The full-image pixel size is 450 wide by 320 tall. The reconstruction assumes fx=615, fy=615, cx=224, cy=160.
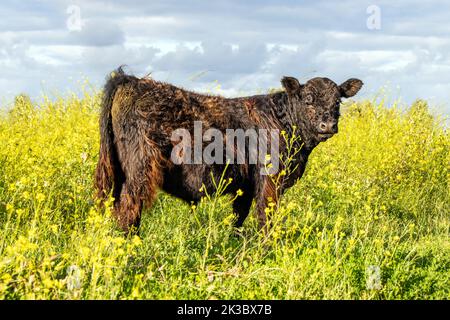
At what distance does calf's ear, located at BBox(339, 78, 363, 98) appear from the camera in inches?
280

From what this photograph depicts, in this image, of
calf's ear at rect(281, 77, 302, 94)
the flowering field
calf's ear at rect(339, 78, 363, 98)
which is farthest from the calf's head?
→ the flowering field

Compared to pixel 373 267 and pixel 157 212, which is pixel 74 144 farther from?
pixel 373 267

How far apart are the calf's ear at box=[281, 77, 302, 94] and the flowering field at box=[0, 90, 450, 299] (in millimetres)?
1011

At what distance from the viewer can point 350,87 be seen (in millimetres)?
7176

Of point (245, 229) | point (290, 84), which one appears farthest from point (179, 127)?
point (245, 229)

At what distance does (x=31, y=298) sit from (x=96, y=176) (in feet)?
8.13

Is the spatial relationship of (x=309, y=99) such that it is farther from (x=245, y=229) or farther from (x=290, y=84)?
(x=245, y=229)

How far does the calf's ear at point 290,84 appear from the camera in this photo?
671 centimetres

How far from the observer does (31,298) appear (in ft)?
12.7

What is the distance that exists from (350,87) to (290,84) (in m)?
0.85

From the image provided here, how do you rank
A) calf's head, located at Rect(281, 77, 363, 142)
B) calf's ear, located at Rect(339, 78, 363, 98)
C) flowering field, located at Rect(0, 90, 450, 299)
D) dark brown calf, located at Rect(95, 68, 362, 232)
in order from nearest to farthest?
flowering field, located at Rect(0, 90, 450, 299) → dark brown calf, located at Rect(95, 68, 362, 232) → calf's head, located at Rect(281, 77, 363, 142) → calf's ear, located at Rect(339, 78, 363, 98)

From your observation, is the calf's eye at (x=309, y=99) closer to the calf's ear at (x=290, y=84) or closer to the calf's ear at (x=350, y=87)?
the calf's ear at (x=290, y=84)

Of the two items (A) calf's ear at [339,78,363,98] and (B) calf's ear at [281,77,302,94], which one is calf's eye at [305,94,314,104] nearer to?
(B) calf's ear at [281,77,302,94]
